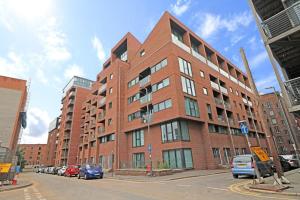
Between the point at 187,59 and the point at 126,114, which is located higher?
the point at 187,59

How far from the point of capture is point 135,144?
105ft

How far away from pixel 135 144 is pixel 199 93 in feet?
42.4

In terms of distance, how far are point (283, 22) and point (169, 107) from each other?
1742cm

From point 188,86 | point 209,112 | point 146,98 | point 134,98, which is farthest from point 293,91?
point 134,98

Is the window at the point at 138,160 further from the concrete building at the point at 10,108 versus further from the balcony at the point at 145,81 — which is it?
the concrete building at the point at 10,108

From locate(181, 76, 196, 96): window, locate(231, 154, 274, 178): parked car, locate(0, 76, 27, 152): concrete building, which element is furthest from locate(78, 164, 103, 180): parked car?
locate(0, 76, 27, 152): concrete building

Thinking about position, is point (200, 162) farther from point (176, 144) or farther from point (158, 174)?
point (158, 174)

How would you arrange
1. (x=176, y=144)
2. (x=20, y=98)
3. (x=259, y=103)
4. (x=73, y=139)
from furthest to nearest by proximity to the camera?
(x=73, y=139) < (x=20, y=98) < (x=176, y=144) < (x=259, y=103)

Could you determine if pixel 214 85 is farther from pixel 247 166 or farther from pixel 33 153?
pixel 33 153

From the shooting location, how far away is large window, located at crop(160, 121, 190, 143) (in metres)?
24.7

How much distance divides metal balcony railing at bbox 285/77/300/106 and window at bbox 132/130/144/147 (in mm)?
23657

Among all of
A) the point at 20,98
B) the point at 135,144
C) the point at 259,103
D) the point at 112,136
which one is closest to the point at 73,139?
the point at 20,98

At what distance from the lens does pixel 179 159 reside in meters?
23.7

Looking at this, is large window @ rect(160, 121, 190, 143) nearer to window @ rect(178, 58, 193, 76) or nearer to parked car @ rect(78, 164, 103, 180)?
window @ rect(178, 58, 193, 76)
